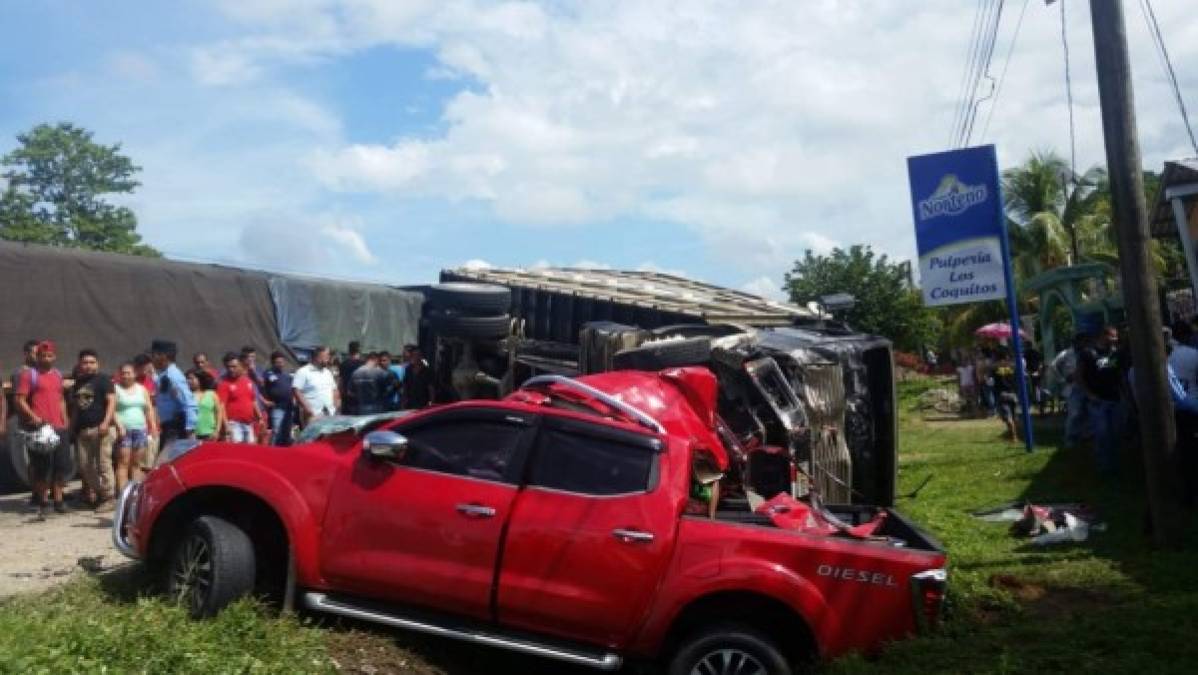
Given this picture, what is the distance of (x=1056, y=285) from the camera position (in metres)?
17.9

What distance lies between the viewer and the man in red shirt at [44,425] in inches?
396

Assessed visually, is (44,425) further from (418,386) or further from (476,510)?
(476,510)

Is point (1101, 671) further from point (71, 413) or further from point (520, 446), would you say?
point (71, 413)


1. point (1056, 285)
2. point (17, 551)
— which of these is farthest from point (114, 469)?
point (1056, 285)

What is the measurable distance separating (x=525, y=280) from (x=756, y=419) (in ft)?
15.8

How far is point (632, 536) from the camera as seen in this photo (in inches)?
221

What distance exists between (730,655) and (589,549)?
35.3 inches

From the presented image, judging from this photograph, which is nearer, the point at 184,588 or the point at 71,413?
the point at 184,588

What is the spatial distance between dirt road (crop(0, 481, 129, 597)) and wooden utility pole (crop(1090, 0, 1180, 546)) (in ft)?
25.5

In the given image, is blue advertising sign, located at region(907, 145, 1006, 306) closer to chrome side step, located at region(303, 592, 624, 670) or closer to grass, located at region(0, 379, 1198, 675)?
grass, located at region(0, 379, 1198, 675)

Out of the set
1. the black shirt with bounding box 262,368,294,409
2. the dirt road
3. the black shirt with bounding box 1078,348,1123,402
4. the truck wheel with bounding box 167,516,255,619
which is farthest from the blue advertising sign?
the truck wheel with bounding box 167,516,255,619

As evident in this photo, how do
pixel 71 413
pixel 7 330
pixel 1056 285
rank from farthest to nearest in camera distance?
pixel 1056 285 → pixel 7 330 → pixel 71 413

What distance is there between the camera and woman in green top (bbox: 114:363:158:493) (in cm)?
1059

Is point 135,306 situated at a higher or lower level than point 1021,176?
lower
